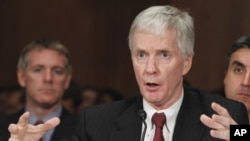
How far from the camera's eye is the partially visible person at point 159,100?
336 cm

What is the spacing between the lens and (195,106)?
11.5 feet

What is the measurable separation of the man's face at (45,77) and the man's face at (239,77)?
120 centimetres

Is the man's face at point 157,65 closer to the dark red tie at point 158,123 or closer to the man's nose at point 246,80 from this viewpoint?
the dark red tie at point 158,123

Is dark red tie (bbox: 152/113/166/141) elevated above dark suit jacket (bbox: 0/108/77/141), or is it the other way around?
dark red tie (bbox: 152/113/166/141)

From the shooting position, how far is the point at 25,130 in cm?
328

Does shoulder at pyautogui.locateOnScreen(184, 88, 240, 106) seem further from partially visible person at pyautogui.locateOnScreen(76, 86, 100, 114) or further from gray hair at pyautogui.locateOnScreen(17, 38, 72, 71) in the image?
partially visible person at pyautogui.locateOnScreen(76, 86, 100, 114)

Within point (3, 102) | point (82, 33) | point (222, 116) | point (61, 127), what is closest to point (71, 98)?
point (3, 102)

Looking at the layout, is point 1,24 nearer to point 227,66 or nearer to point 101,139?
point 227,66

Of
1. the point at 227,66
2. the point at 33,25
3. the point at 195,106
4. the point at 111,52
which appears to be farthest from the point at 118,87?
the point at 195,106

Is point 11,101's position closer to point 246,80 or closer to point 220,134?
point 246,80

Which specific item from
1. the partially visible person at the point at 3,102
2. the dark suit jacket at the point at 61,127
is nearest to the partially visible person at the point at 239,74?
the dark suit jacket at the point at 61,127

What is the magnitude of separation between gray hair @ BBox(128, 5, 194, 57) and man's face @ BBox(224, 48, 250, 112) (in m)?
0.73

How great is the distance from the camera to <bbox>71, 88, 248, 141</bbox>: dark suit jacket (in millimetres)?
3387

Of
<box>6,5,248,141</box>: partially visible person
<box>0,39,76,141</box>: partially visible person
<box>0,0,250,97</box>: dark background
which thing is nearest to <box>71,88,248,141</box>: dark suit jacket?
<box>6,5,248,141</box>: partially visible person
